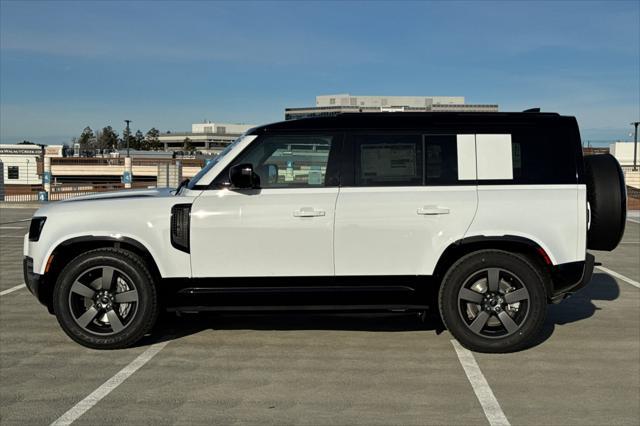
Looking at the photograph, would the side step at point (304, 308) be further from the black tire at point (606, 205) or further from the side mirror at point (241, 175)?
the black tire at point (606, 205)

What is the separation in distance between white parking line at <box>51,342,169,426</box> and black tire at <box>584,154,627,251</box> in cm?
391

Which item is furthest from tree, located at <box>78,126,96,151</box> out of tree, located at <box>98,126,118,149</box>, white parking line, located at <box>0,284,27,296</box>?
white parking line, located at <box>0,284,27,296</box>

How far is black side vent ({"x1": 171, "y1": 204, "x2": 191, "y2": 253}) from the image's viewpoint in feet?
16.4

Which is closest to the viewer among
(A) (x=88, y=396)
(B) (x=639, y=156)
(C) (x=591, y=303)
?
(A) (x=88, y=396)

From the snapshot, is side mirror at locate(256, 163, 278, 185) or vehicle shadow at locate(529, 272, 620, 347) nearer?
side mirror at locate(256, 163, 278, 185)

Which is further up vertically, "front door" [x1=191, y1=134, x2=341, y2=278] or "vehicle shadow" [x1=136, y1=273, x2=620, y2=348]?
"front door" [x1=191, y1=134, x2=341, y2=278]

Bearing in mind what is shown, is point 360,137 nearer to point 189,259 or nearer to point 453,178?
point 453,178

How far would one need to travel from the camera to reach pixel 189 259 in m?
4.99

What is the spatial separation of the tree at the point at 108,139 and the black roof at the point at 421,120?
446ft

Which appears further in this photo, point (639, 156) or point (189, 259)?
point (639, 156)

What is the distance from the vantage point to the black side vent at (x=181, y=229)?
16.4ft

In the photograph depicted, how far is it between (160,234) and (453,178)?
8.24 feet

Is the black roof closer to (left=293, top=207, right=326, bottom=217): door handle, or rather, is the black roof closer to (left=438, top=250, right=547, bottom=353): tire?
(left=293, top=207, right=326, bottom=217): door handle

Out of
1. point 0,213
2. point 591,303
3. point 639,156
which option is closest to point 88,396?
point 591,303
